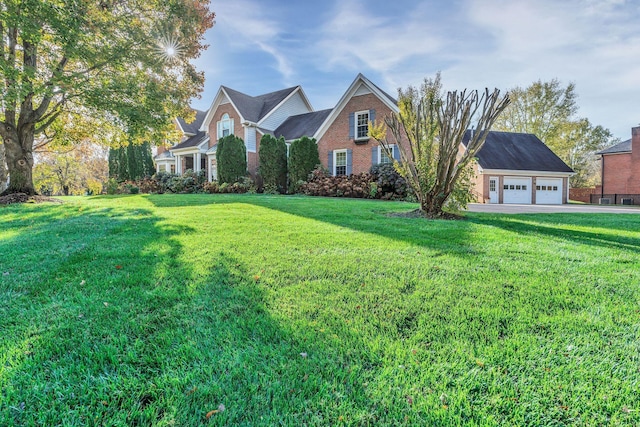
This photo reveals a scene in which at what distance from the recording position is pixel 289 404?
1457 millimetres

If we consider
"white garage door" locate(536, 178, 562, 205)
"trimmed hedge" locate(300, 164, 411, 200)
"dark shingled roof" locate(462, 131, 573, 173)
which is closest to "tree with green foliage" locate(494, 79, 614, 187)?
"dark shingled roof" locate(462, 131, 573, 173)

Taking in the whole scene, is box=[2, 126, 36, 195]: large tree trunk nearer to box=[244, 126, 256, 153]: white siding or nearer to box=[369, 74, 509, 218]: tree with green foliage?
box=[369, 74, 509, 218]: tree with green foliage

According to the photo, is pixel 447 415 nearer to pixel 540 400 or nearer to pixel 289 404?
pixel 540 400

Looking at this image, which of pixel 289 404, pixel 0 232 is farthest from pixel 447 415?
pixel 0 232

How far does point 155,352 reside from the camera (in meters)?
1.82

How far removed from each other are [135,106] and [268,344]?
10.2m

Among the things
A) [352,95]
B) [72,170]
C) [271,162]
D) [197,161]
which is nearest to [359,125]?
[352,95]

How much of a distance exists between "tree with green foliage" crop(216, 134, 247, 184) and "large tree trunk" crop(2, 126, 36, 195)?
8.42m

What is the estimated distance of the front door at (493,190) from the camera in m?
19.6

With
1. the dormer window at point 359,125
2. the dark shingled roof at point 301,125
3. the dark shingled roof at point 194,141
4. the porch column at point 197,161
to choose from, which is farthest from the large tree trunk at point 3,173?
the dormer window at point 359,125

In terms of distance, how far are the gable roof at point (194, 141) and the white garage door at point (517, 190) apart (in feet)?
67.7

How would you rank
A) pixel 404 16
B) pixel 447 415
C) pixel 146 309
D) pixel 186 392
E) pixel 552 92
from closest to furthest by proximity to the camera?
1. pixel 447 415
2. pixel 186 392
3. pixel 146 309
4. pixel 404 16
5. pixel 552 92

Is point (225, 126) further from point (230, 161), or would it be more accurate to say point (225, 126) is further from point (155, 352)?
point (155, 352)

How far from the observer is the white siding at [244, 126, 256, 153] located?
20.4 metres
